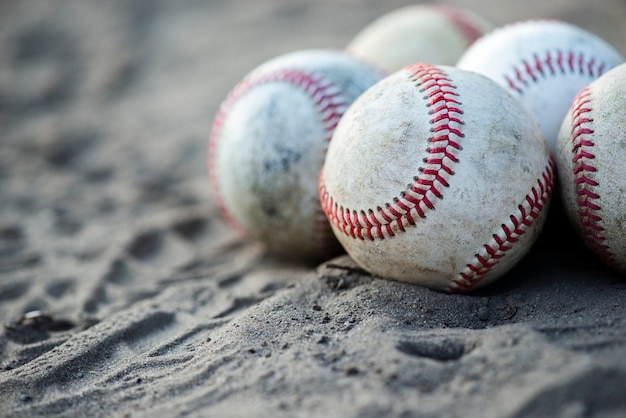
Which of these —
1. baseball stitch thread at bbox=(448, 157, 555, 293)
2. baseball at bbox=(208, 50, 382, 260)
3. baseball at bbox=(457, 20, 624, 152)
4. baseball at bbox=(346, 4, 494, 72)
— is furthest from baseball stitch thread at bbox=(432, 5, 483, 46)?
baseball stitch thread at bbox=(448, 157, 555, 293)

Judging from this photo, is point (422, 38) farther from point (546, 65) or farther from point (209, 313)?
point (209, 313)

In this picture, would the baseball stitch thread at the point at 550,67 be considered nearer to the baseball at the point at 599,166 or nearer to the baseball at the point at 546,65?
the baseball at the point at 546,65

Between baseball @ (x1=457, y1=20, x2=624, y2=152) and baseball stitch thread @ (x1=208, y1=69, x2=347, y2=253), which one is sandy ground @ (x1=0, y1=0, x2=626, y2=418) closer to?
baseball stitch thread @ (x1=208, y1=69, x2=347, y2=253)

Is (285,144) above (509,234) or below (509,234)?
above

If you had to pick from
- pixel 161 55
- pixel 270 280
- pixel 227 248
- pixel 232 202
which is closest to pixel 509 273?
pixel 270 280

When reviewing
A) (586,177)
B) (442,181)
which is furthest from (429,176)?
(586,177)
